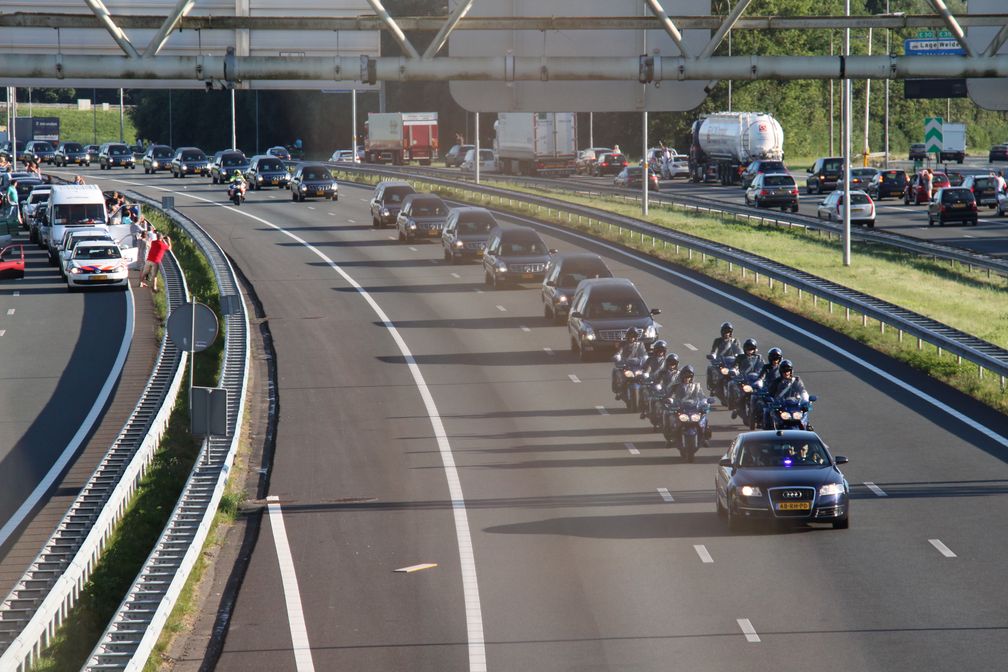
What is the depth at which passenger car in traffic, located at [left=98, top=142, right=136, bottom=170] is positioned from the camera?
109438mm

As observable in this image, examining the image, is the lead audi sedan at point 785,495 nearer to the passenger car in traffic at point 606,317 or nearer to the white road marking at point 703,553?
the white road marking at point 703,553

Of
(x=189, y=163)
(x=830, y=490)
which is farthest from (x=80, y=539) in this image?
(x=189, y=163)

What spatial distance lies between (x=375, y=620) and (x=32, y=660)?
11.3 ft

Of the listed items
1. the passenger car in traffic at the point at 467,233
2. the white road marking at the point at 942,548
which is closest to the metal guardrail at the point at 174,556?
the white road marking at the point at 942,548

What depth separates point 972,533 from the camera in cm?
1966

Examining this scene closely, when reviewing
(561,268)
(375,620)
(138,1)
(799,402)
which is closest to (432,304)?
(561,268)

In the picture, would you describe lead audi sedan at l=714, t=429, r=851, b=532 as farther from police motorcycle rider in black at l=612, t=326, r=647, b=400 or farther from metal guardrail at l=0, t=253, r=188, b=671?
police motorcycle rider in black at l=612, t=326, r=647, b=400

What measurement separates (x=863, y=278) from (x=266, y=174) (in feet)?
140

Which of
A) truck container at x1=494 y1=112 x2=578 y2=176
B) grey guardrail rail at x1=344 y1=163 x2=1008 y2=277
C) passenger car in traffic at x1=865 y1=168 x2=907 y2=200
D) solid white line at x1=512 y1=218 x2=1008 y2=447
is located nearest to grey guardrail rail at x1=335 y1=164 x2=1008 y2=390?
solid white line at x1=512 y1=218 x2=1008 y2=447

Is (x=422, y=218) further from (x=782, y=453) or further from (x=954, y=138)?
(x=954, y=138)

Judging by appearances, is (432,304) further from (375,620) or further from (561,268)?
(375,620)

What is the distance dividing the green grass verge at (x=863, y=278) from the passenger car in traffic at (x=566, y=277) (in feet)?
17.6

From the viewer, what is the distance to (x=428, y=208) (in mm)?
58688

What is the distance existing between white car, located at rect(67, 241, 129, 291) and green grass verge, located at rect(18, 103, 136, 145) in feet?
430
